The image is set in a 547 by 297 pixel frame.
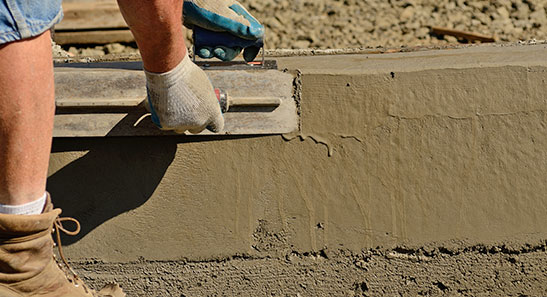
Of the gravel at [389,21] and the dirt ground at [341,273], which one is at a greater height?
the gravel at [389,21]

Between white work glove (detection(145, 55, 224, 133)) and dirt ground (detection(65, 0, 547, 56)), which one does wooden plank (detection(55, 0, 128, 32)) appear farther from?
white work glove (detection(145, 55, 224, 133))

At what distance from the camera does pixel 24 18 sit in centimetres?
127

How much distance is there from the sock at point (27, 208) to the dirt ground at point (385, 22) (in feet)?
7.10

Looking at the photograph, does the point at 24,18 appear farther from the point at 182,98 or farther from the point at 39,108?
the point at 182,98

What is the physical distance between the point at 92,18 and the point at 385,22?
59.1 inches

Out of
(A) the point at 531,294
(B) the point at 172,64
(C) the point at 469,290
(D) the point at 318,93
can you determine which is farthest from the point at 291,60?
(A) the point at 531,294

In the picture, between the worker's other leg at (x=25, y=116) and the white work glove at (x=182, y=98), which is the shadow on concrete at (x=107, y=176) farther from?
the worker's other leg at (x=25, y=116)

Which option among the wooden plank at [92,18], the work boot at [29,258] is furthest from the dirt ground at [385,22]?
the work boot at [29,258]

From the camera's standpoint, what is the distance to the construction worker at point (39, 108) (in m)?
1.29

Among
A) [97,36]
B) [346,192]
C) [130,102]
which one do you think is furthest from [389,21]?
[130,102]

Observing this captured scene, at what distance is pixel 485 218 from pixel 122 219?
999mm

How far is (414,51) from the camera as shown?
2.15 metres

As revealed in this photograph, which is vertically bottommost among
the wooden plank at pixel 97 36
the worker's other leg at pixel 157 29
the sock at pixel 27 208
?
the wooden plank at pixel 97 36

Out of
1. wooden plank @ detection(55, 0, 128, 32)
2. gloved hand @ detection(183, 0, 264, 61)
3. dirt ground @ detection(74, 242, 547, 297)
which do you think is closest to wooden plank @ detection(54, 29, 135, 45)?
wooden plank @ detection(55, 0, 128, 32)
